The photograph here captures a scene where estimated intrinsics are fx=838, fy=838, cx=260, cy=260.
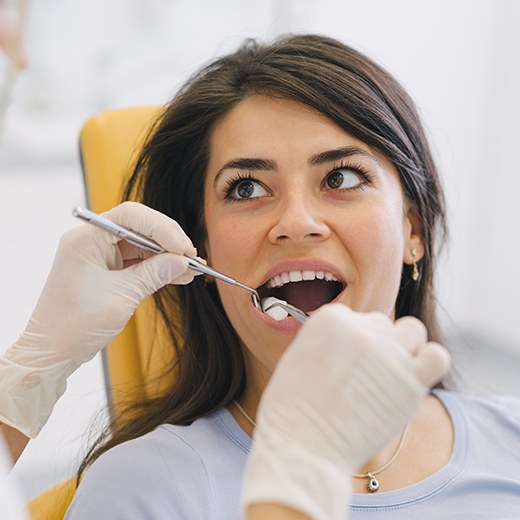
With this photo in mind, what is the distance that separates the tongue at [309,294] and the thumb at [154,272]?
0.26m

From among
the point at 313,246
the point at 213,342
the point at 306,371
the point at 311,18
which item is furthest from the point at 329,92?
the point at 311,18

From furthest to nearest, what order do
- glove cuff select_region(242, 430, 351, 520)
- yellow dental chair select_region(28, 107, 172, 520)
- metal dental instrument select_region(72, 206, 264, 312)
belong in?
yellow dental chair select_region(28, 107, 172, 520) → metal dental instrument select_region(72, 206, 264, 312) → glove cuff select_region(242, 430, 351, 520)

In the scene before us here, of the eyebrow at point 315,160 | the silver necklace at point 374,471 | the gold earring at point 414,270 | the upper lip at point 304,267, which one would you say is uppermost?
the eyebrow at point 315,160

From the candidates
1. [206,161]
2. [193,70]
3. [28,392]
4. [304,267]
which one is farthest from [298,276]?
[193,70]

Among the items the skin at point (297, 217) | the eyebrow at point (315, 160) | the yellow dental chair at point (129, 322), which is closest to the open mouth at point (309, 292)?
the skin at point (297, 217)

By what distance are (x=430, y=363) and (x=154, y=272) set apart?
539 mm

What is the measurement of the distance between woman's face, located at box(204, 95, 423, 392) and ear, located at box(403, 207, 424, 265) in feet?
0.35

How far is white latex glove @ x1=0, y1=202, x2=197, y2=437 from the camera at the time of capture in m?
1.24

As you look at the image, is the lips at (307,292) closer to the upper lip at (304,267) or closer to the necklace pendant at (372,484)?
the upper lip at (304,267)

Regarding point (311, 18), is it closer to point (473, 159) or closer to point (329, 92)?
point (473, 159)

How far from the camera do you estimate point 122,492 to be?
117 centimetres

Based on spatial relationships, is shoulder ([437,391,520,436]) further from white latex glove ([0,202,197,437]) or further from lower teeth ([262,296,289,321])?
white latex glove ([0,202,197,437])

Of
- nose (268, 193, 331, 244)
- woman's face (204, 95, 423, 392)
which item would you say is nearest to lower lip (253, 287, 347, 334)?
woman's face (204, 95, 423, 392)

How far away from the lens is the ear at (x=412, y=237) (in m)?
1.51
